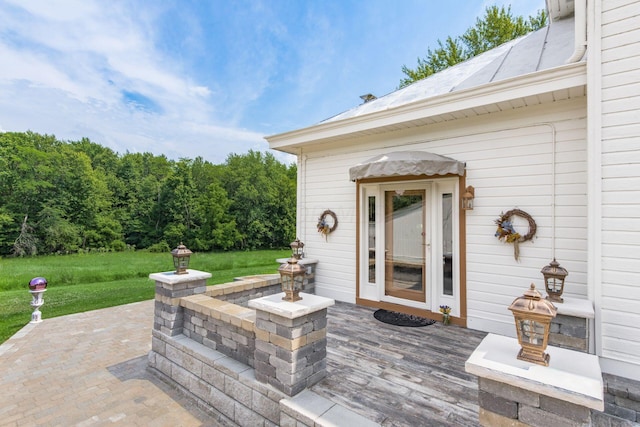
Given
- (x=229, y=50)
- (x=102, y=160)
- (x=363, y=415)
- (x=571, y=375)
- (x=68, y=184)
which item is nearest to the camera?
(x=571, y=375)

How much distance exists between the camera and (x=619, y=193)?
267cm

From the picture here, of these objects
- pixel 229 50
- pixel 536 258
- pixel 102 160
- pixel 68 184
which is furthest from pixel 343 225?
pixel 102 160

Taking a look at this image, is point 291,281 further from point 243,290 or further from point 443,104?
point 443,104

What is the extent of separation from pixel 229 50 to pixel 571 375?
14191 millimetres

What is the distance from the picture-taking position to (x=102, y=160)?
931 inches

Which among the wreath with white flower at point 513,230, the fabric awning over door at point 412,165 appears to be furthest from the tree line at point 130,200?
the wreath with white flower at point 513,230

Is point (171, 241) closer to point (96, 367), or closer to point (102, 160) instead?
point (102, 160)

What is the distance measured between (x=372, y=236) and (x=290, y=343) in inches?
125

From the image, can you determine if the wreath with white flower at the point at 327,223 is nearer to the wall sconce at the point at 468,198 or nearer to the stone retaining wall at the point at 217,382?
the wall sconce at the point at 468,198

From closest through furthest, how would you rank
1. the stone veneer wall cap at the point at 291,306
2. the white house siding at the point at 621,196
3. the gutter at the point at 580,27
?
the stone veneer wall cap at the point at 291,306 → the white house siding at the point at 621,196 → the gutter at the point at 580,27

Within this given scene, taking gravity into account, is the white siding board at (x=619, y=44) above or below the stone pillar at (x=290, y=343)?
above

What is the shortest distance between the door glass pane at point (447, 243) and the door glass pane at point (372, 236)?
1.19 m

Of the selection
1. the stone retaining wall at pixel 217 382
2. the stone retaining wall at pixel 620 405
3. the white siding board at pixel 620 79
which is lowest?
the stone retaining wall at pixel 217 382

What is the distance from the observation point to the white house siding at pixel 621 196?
2.63 meters
